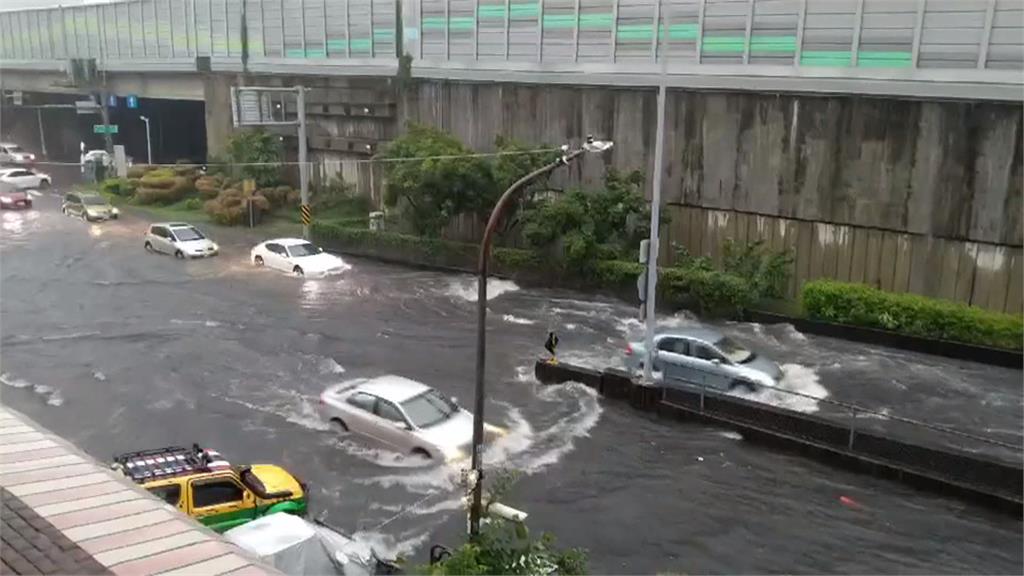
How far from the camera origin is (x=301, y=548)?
11.2 metres

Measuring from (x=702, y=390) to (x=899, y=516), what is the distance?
4.68 metres

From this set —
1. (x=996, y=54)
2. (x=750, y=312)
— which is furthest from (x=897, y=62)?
(x=750, y=312)

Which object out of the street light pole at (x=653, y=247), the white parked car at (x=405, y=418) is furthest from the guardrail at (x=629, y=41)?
the white parked car at (x=405, y=418)

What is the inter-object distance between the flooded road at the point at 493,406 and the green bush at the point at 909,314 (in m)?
0.83

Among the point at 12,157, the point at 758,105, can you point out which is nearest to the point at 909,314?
the point at 758,105

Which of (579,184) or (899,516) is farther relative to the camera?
(579,184)

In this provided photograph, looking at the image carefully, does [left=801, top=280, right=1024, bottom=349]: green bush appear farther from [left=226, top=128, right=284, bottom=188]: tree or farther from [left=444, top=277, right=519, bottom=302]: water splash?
[left=226, top=128, right=284, bottom=188]: tree

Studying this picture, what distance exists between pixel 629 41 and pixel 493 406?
52.0ft

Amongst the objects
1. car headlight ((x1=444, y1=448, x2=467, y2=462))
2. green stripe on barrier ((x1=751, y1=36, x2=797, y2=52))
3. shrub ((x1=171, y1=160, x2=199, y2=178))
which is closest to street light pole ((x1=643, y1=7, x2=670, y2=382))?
car headlight ((x1=444, y1=448, x2=467, y2=462))

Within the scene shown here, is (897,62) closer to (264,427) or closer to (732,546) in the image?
(732,546)

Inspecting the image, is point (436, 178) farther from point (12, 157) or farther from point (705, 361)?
point (12, 157)

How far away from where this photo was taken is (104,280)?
1208 inches

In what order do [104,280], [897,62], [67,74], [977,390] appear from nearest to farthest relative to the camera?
1. [977,390]
2. [897,62]
3. [104,280]
4. [67,74]

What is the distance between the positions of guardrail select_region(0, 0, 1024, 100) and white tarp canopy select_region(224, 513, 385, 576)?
1124 centimetres
